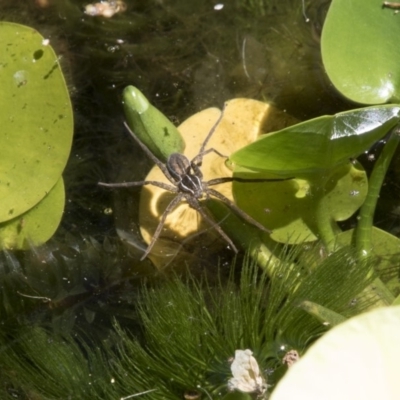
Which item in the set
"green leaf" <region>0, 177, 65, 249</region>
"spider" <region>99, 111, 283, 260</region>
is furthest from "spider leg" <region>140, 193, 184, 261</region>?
"green leaf" <region>0, 177, 65, 249</region>

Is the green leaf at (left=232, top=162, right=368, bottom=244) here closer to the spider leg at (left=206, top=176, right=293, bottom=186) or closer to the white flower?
the spider leg at (left=206, top=176, right=293, bottom=186)

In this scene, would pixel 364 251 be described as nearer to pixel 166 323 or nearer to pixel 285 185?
pixel 285 185

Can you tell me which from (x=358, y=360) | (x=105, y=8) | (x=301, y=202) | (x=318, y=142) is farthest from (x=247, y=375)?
(x=105, y=8)

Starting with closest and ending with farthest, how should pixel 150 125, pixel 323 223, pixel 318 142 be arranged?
pixel 318 142 < pixel 150 125 < pixel 323 223

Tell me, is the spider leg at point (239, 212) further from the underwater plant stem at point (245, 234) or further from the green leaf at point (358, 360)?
the green leaf at point (358, 360)

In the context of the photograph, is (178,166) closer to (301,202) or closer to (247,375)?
(301,202)

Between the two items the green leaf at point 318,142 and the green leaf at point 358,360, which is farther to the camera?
the green leaf at point 318,142

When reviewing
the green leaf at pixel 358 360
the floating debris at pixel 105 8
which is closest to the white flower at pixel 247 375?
the green leaf at pixel 358 360

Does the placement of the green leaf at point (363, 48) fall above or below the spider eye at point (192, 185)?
above
